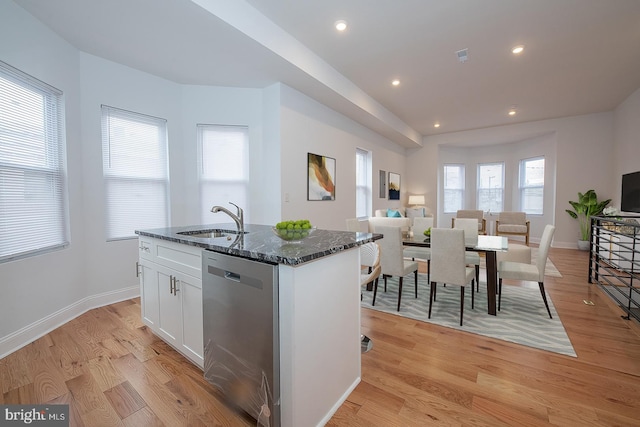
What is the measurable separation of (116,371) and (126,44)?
3.07m

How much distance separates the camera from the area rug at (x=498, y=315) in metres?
2.38

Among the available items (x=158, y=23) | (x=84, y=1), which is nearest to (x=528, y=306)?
(x=158, y=23)

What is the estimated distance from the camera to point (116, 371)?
1.95 m

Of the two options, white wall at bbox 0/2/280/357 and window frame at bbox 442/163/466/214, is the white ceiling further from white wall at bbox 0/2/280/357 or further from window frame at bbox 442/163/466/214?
window frame at bbox 442/163/466/214

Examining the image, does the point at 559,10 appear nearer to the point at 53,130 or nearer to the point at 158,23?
the point at 158,23

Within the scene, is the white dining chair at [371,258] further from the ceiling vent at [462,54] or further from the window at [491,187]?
the window at [491,187]

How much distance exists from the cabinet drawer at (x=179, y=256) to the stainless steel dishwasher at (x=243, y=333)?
13 cm

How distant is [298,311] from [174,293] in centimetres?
118

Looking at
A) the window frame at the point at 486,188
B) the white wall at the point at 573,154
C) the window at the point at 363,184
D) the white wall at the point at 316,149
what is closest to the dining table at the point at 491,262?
the white wall at the point at 316,149

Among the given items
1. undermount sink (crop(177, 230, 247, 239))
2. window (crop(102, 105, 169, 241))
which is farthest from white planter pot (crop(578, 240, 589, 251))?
window (crop(102, 105, 169, 241))

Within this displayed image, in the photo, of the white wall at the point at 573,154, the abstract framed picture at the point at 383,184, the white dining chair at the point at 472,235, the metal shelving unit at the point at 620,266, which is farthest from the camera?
the abstract framed picture at the point at 383,184

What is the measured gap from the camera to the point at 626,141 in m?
5.33

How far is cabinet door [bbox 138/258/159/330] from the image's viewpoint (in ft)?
7.32

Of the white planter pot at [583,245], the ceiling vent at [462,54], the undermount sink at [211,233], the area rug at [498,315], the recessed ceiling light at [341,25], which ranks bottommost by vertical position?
the area rug at [498,315]
